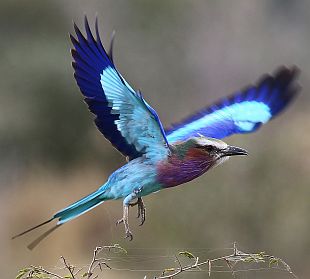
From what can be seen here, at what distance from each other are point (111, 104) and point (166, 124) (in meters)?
6.51

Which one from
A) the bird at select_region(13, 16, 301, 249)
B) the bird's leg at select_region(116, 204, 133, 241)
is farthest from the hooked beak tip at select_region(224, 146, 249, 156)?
the bird's leg at select_region(116, 204, 133, 241)

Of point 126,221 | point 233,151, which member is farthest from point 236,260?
point 233,151

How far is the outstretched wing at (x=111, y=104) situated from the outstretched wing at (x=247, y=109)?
48 cm

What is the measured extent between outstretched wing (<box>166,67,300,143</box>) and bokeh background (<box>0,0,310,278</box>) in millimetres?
1170

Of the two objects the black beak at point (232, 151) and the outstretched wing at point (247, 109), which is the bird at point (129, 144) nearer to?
the black beak at point (232, 151)

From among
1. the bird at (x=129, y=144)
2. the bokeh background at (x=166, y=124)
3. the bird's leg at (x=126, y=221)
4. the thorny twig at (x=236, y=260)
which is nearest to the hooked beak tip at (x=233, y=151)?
the bird at (x=129, y=144)

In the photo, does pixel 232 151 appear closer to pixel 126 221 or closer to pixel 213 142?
pixel 213 142

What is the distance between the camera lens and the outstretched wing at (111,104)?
2412 mm

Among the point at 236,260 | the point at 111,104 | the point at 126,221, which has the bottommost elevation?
the point at 236,260

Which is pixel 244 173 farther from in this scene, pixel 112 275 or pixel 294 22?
pixel 294 22

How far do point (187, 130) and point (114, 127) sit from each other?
1.79 feet

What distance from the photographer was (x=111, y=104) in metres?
2.45

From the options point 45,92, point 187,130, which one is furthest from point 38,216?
point 187,130

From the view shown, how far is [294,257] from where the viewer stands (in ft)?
20.3
